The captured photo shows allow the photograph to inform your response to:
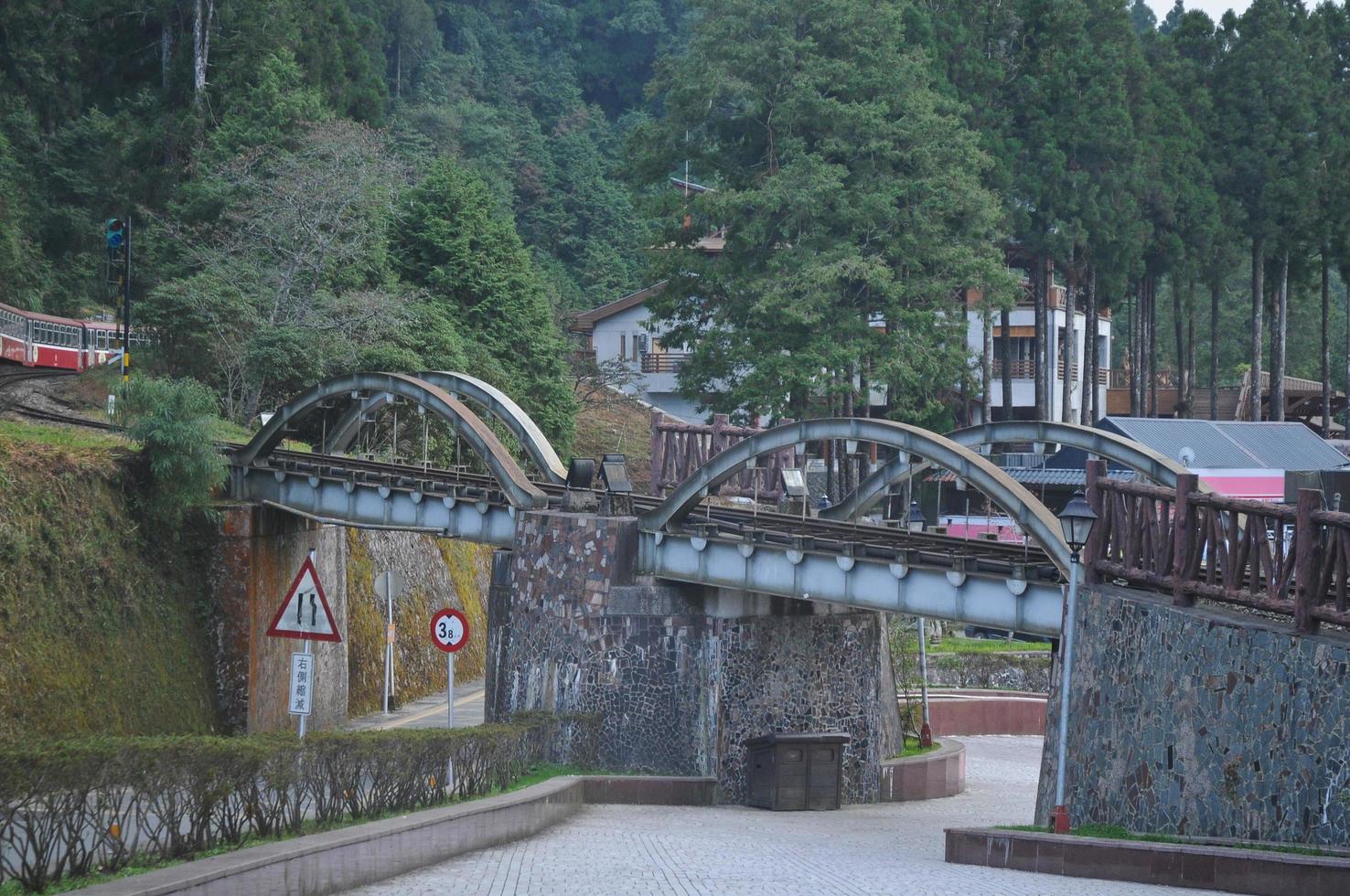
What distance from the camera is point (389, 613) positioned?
Answer: 32375 mm

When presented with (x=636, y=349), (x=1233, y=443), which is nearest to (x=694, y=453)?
(x=1233, y=443)

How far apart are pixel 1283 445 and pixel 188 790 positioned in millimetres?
48424

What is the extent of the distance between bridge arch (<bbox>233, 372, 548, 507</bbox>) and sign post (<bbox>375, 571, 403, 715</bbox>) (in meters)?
2.57

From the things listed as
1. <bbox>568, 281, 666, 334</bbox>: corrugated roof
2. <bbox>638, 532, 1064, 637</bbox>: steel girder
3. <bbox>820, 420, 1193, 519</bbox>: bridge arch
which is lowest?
<bbox>638, 532, 1064, 637</bbox>: steel girder

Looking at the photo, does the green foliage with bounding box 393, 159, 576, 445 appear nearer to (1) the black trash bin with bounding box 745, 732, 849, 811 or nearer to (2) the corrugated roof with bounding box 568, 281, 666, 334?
(2) the corrugated roof with bounding box 568, 281, 666, 334

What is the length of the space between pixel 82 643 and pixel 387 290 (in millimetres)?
22069

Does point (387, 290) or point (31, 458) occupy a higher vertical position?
point (387, 290)

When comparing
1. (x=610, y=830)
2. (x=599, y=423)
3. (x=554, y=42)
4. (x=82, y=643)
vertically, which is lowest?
(x=610, y=830)

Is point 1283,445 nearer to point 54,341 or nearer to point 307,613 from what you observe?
point 54,341

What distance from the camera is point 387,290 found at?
47.3m

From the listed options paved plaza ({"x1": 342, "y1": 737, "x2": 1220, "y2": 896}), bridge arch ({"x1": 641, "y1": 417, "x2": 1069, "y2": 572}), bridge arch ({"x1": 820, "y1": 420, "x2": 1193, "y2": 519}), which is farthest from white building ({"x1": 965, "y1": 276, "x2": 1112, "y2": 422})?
paved plaza ({"x1": 342, "y1": 737, "x2": 1220, "y2": 896})

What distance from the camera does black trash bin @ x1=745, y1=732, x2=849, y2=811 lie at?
26.0 meters

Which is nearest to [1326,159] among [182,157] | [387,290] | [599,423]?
[599,423]

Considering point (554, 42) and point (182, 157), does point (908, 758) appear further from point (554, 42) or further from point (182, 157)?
point (554, 42)
